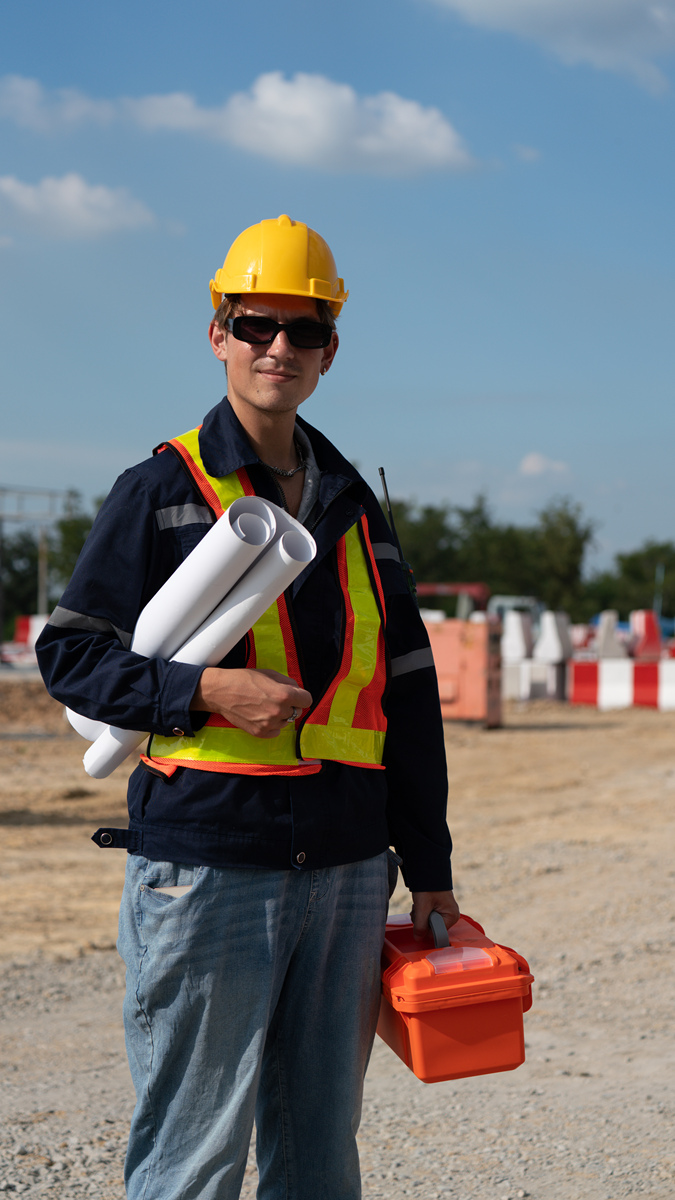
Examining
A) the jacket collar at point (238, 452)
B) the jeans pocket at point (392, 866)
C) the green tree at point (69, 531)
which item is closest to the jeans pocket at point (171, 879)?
the jeans pocket at point (392, 866)

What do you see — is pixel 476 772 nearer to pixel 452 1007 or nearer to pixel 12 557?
pixel 452 1007

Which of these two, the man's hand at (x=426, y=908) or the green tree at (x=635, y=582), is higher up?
the green tree at (x=635, y=582)

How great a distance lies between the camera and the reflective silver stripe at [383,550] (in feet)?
7.66

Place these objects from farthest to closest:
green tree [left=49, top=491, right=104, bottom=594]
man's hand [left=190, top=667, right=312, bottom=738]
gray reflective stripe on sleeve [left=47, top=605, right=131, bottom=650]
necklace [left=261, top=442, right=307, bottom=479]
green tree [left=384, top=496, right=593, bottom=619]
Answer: green tree [left=384, top=496, right=593, bottom=619]
green tree [left=49, top=491, right=104, bottom=594]
necklace [left=261, top=442, right=307, bottom=479]
gray reflective stripe on sleeve [left=47, top=605, right=131, bottom=650]
man's hand [left=190, top=667, right=312, bottom=738]

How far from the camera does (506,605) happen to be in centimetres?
3888

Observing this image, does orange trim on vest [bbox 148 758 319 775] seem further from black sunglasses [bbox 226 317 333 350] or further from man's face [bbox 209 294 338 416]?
black sunglasses [bbox 226 317 333 350]

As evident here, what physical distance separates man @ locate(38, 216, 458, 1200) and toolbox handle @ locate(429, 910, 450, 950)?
0.43 ft

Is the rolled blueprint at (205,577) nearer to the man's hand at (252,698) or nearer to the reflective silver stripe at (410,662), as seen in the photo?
the man's hand at (252,698)

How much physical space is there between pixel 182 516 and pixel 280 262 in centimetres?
53

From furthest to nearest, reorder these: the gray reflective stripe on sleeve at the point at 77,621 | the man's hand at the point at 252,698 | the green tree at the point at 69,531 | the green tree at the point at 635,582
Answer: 1. the green tree at the point at 635,582
2. the green tree at the point at 69,531
3. the gray reflective stripe on sleeve at the point at 77,621
4. the man's hand at the point at 252,698

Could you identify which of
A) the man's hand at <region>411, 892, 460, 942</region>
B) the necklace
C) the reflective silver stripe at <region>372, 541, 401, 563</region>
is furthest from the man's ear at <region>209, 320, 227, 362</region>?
the man's hand at <region>411, 892, 460, 942</region>

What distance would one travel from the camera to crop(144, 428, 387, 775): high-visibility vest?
200cm

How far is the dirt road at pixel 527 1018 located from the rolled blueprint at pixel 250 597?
2001 mm

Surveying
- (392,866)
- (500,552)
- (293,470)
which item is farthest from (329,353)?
(500,552)
